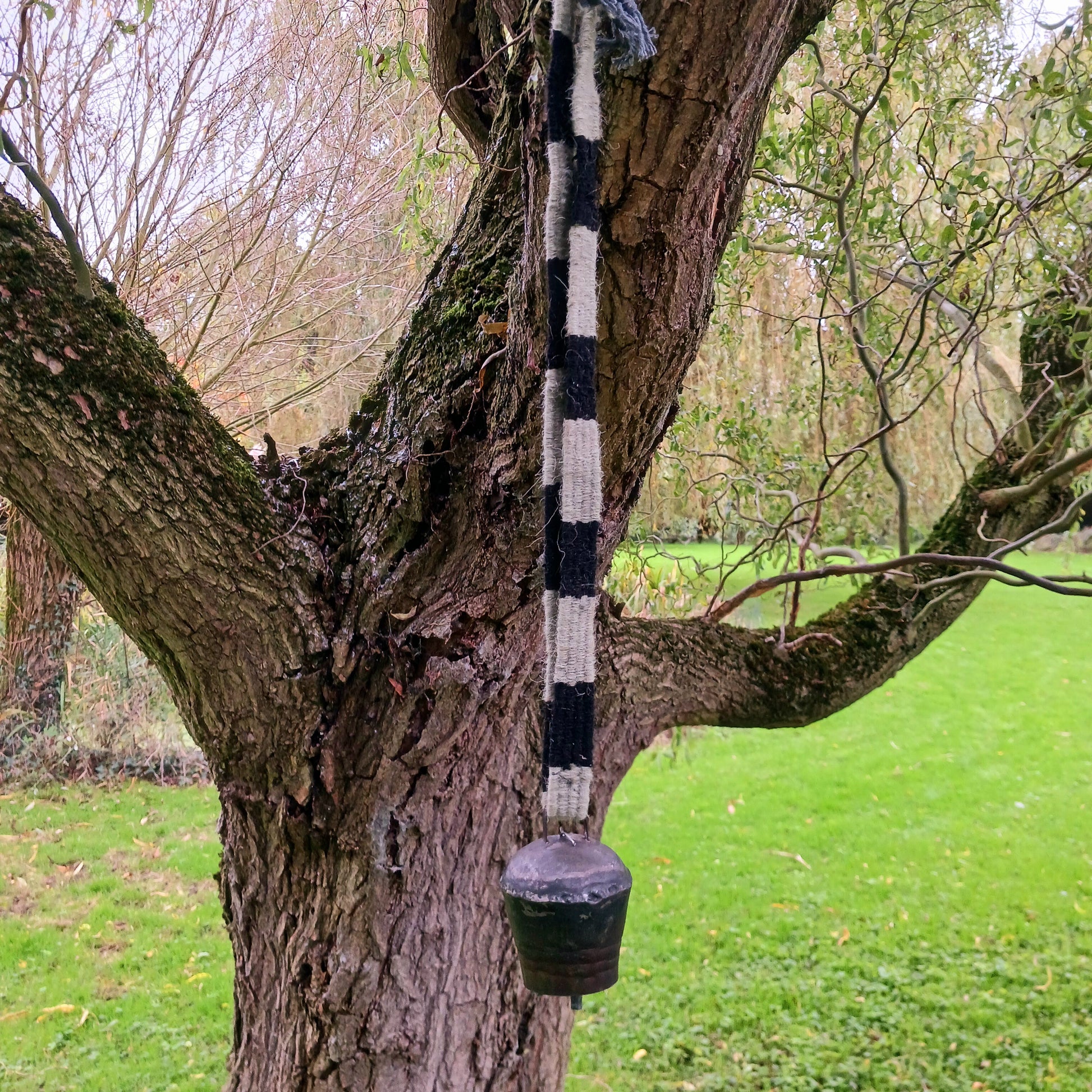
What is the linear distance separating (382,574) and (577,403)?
716mm

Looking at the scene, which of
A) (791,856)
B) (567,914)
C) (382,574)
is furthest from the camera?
(791,856)

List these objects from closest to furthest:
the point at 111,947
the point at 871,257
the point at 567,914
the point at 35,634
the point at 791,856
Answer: the point at 567,914 < the point at 871,257 < the point at 111,947 < the point at 791,856 < the point at 35,634

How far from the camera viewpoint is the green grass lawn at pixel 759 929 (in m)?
3.50

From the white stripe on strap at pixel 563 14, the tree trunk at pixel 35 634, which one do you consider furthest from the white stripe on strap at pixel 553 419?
the tree trunk at pixel 35 634

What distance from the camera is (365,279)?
507 cm

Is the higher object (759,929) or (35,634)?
(35,634)

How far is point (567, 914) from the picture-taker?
95 cm

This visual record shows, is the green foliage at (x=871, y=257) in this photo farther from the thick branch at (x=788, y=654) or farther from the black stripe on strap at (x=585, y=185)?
the black stripe on strap at (x=585, y=185)

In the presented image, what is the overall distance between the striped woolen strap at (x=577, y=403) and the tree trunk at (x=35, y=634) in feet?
20.0

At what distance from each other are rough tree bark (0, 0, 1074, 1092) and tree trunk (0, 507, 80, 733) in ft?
17.0

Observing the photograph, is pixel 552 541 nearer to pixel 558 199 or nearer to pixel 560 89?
pixel 558 199

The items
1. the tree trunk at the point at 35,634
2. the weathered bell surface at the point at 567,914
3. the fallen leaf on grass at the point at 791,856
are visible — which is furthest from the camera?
the tree trunk at the point at 35,634

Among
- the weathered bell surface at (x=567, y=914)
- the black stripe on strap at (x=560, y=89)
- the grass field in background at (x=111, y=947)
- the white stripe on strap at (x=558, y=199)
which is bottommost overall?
the grass field in background at (x=111, y=947)

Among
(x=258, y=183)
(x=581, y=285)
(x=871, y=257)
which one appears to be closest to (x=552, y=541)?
(x=581, y=285)
